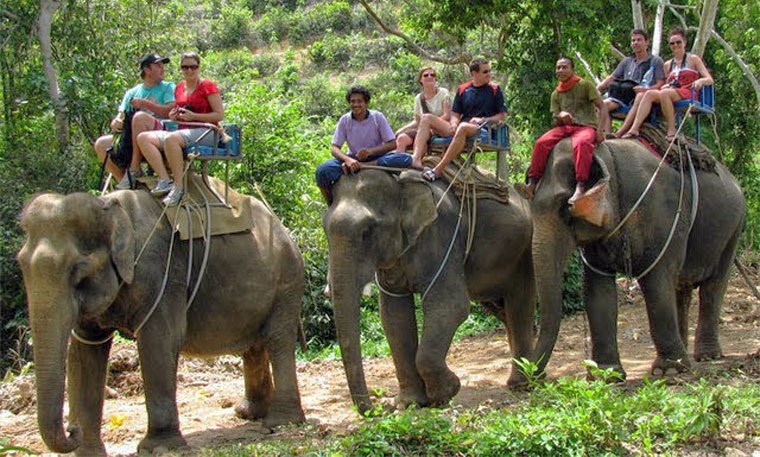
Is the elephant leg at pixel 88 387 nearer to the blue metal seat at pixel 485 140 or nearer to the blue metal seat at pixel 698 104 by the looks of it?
the blue metal seat at pixel 485 140

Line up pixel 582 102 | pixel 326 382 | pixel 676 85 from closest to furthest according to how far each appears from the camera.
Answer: pixel 582 102 → pixel 676 85 → pixel 326 382

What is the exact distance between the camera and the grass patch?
19.9 feet

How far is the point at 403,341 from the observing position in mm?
8773

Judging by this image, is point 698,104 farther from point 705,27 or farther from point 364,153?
point 705,27

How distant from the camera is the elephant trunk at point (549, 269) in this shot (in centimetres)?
848

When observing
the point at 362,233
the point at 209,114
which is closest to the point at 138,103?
the point at 209,114

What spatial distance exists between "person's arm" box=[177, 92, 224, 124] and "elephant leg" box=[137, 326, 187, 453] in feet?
5.33

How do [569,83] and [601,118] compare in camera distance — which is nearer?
[569,83]

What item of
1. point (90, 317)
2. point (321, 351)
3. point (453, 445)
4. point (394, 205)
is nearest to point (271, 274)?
point (394, 205)

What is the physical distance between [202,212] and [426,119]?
78.1 inches

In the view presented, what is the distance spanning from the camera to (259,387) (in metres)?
8.98

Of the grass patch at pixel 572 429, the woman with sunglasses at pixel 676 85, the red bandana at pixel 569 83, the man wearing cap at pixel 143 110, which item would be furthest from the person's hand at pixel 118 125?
the woman with sunglasses at pixel 676 85

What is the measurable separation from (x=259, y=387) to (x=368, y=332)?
445cm

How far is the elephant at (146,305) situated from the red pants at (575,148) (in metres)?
2.05
